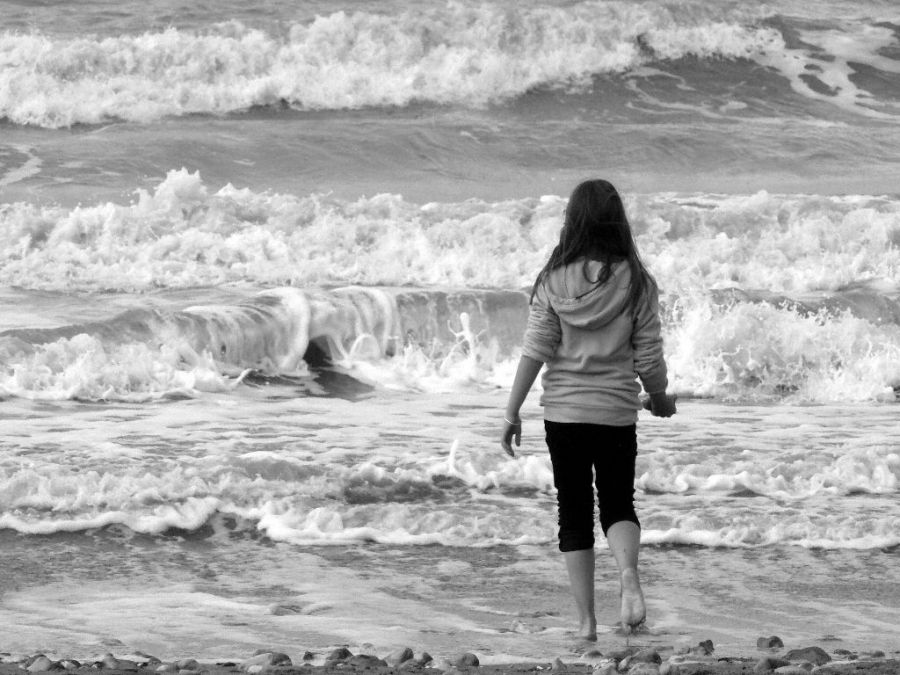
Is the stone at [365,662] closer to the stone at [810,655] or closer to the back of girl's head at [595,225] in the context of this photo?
the stone at [810,655]

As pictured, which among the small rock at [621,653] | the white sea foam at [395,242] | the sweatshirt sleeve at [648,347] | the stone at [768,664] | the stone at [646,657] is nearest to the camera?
the stone at [768,664]

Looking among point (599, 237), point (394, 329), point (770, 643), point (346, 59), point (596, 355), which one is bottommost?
point (394, 329)

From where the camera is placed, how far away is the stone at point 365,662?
436cm

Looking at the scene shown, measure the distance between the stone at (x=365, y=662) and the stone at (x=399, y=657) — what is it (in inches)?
1.0

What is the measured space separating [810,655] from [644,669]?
588mm

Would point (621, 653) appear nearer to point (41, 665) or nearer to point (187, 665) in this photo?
point (187, 665)

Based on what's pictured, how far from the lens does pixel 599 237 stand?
4637 millimetres

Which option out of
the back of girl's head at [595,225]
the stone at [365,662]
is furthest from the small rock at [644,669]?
the back of girl's head at [595,225]

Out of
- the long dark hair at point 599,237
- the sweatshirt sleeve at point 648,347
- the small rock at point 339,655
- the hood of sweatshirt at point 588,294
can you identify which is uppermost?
the long dark hair at point 599,237

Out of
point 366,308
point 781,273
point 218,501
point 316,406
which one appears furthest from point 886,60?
point 218,501

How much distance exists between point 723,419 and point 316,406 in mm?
2399

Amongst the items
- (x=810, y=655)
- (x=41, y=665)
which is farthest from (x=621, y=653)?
(x=41, y=665)

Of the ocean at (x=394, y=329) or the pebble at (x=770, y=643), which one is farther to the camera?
the ocean at (x=394, y=329)

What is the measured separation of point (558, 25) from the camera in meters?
23.8
